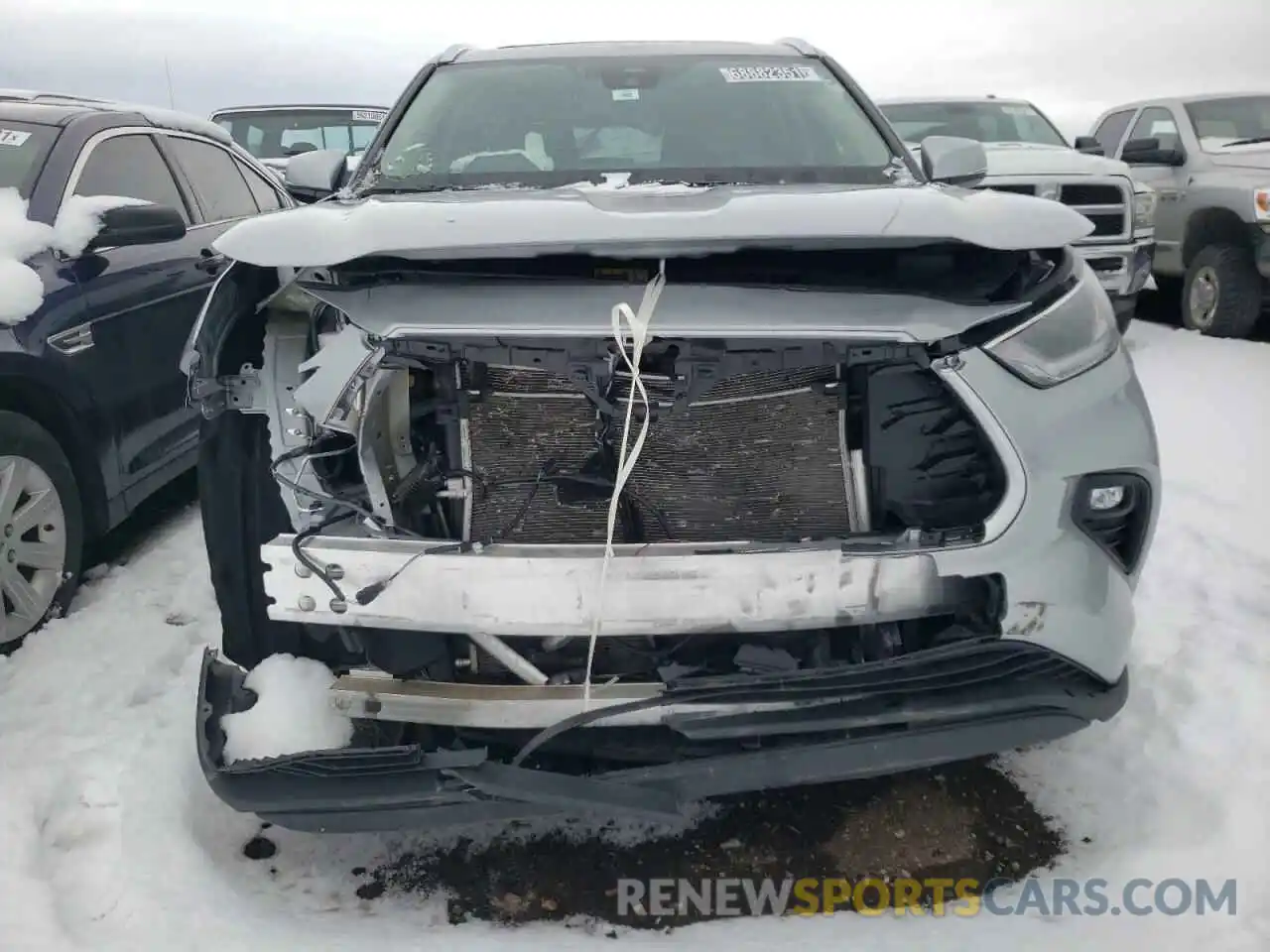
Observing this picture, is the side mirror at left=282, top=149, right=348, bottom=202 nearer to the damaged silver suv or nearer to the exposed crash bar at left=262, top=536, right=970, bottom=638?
the damaged silver suv

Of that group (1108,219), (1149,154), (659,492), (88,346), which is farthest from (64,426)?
(1149,154)

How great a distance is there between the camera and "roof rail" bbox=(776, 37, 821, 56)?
11.7ft

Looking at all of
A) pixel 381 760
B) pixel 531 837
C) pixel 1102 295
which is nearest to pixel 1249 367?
pixel 1102 295

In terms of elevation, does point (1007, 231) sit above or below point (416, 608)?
above

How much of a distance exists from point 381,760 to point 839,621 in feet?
3.09

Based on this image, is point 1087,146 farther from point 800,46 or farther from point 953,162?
point 953,162

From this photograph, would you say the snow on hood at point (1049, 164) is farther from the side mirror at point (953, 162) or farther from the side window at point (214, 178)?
the side window at point (214, 178)

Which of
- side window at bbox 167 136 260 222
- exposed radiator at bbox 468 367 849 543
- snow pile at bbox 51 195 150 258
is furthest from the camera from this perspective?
side window at bbox 167 136 260 222

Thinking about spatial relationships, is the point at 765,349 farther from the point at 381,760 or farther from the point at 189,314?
the point at 189,314

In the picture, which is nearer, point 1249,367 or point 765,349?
point 765,349

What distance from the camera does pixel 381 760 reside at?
6.10 feet

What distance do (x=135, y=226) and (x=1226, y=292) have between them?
7.63m

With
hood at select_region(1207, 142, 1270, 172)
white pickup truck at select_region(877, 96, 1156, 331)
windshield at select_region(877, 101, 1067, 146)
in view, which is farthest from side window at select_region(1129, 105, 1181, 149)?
white pickup truck at select_region(877, 96, 1156, 331)

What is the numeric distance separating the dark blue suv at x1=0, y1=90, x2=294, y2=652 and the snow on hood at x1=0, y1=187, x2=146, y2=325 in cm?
2
